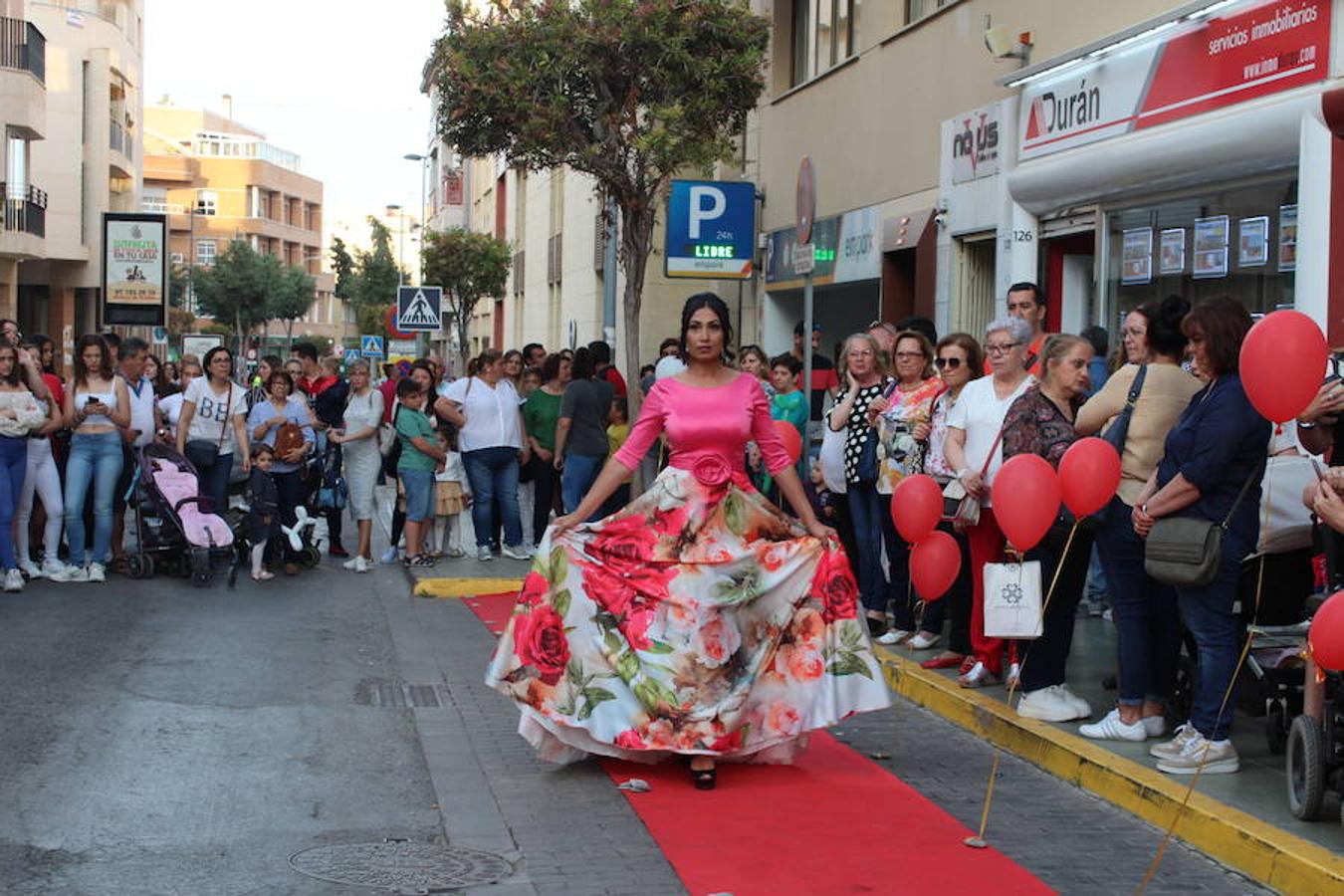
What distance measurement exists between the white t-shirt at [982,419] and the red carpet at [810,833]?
1.95 m

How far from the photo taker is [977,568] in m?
9.44

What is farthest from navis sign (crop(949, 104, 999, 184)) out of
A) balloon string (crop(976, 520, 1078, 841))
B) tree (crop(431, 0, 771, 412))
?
balloon string (crop(976, 520, 1078, 841))

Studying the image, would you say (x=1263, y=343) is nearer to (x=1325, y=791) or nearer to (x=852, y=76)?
(x=1325, y=791)

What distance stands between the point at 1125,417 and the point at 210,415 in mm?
9369

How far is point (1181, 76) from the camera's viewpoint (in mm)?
12836

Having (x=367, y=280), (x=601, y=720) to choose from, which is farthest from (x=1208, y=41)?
(x=367, y=280)

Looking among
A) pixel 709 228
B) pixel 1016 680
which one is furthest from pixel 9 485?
pixel 1016 680

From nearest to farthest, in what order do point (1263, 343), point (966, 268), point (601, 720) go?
point (1263, 343) < point (601, 720) < point (966, 268)

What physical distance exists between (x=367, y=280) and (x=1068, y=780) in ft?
259

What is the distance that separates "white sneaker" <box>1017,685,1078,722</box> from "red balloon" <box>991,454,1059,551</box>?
0.95 metres

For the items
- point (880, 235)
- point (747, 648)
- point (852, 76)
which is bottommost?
point (747, 648)

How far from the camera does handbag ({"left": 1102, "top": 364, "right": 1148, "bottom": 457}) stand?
7.82 meters

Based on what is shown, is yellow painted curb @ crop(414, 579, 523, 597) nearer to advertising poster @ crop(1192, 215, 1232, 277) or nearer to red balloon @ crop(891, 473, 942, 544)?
red balloon @ crop(891, 473, 942, 544)

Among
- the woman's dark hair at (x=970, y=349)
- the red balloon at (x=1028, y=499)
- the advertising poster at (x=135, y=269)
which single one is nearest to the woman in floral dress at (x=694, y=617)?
the red balloon at (x=1028, y=499)
